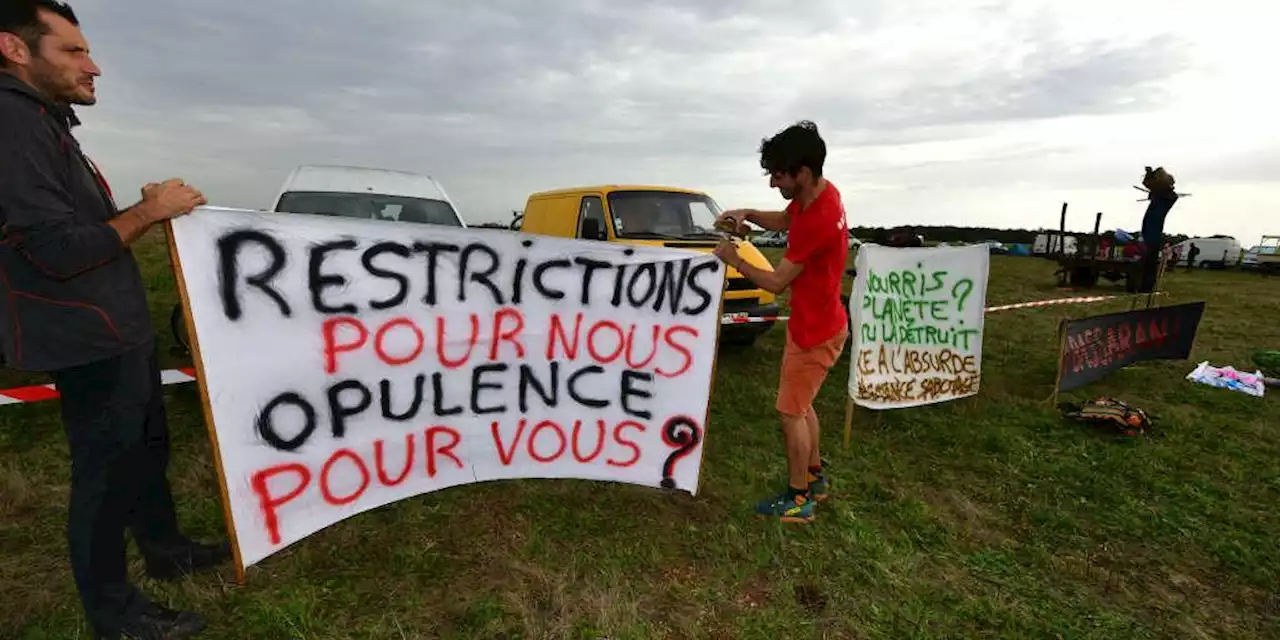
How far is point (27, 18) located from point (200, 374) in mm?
1201

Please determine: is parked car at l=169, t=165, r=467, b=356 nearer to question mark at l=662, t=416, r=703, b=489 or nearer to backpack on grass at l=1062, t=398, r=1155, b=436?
question mark at l=662, t=416, r=703, b=489

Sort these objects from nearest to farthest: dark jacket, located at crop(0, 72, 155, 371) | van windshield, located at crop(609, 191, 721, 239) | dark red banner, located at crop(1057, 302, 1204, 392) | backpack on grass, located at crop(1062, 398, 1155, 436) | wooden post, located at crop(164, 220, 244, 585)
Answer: dark jacket, located at crop(0, 72, 155, 371) < wooden post, located at crop(164, 220, 244, 585) < backpack on grass, located at crop(1062, 398, 1155, 436) < dark red banner, located at crop(1057, 302, 1204, 392) < van windshield, located at crop(609, 191, 721, 239)

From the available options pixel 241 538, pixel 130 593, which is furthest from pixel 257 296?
pixel 130 593

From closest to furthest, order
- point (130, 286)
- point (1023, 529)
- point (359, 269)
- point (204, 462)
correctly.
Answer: point (130, 286), point (359, 269), point (1023, 529), point (204, 462)

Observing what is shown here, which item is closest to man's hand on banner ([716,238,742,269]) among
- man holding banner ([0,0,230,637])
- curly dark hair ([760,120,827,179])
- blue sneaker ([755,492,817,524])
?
curly dark hair ([760,120,827,179])

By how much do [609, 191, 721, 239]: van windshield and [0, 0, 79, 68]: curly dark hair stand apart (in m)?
5.27

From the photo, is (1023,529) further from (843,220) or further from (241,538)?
(241,538)

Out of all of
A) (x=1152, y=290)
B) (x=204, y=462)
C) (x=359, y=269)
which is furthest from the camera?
(x=1152, y=290)

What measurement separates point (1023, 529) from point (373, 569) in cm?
333

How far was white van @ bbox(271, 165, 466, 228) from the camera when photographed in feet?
20.6

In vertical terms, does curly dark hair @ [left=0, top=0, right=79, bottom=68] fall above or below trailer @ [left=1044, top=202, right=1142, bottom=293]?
above

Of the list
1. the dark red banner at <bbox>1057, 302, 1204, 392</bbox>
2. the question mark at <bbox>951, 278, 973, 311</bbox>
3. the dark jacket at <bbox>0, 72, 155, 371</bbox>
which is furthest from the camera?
the dark red banner at <bbox>1057, 302, 1204, 392</bbox>

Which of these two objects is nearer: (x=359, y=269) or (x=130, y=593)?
(x=130, y=593)

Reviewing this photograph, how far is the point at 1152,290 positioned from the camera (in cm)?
702
